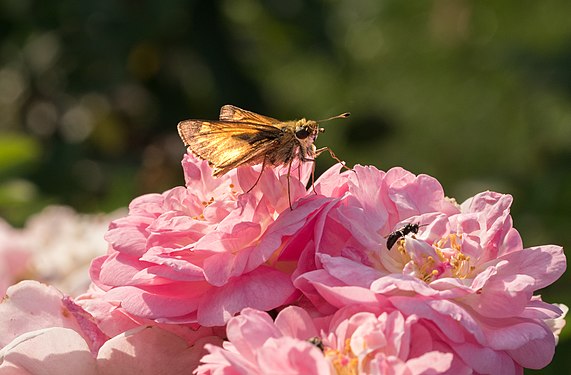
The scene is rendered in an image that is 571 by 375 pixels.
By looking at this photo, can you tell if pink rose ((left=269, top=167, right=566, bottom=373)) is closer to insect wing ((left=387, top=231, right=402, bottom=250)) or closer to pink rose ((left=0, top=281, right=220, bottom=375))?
insect wing ((left=387, top=231, right=402, bottom=250))

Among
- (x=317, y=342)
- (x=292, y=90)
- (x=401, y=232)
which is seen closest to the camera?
(x=317, y=342)

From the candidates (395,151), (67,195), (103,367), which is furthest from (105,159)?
(103,367)

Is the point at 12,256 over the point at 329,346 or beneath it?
beneath

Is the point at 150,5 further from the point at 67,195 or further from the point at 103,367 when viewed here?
the point at 103,367

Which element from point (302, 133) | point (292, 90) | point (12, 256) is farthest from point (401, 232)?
point (292, 90)

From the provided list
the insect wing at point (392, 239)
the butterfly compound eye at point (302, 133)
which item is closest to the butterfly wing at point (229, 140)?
the butterfly compound eye at point (302, 133)

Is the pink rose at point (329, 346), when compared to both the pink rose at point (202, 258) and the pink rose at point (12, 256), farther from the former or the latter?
the pink rose at point (12, 256)

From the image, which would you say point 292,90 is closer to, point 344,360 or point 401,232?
point 401,232
